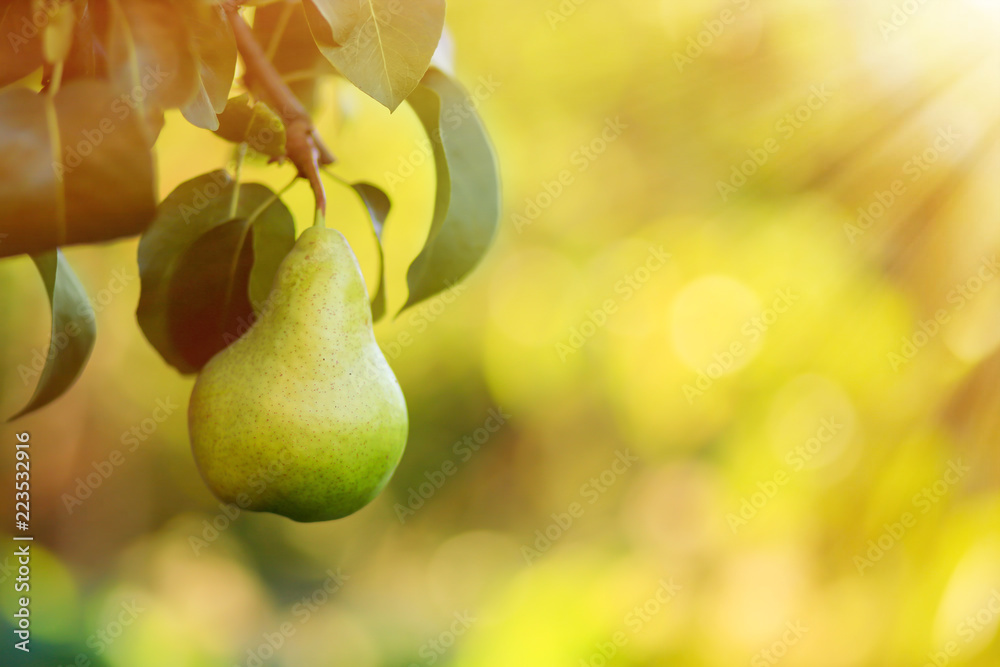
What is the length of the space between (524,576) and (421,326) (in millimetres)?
918

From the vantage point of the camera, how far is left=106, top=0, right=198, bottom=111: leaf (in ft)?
1.10

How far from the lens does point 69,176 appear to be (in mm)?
298

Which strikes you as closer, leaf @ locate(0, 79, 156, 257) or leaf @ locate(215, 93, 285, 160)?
leaf @ locate(0, 79, 156, 257)

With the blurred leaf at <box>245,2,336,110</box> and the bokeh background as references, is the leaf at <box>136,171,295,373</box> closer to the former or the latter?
the blurred leaf at <box>245,2,336,110</box>

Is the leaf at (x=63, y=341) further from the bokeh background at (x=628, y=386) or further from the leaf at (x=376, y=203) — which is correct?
the bokeh background at (x=628, y=386)

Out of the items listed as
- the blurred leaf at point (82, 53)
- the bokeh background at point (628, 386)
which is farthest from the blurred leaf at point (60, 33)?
the bokeh background at point (628, 386)

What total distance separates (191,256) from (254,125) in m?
0.11

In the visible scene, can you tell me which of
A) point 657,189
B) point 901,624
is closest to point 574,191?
point 657,189

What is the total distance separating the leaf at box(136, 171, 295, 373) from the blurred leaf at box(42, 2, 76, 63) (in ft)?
0.33

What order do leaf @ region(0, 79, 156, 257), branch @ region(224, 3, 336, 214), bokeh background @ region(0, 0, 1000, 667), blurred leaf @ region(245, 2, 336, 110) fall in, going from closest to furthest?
1. leaf @ region(0, 79, 156, 257)
2. branch @ region(224, 3, 336, 214)
3. blurred leaf @ region(245, 2, 336, 110)
4. bokeh background @ region(0, 0, 1000, 667)

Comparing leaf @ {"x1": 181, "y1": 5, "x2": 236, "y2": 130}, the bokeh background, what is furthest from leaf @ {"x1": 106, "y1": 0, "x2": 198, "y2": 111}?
the bokeh background

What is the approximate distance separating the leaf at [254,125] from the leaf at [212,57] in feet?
0.10

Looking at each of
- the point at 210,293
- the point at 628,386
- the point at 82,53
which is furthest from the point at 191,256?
the point at 628,386

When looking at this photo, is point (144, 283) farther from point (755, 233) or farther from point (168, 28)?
point (755, 233)
